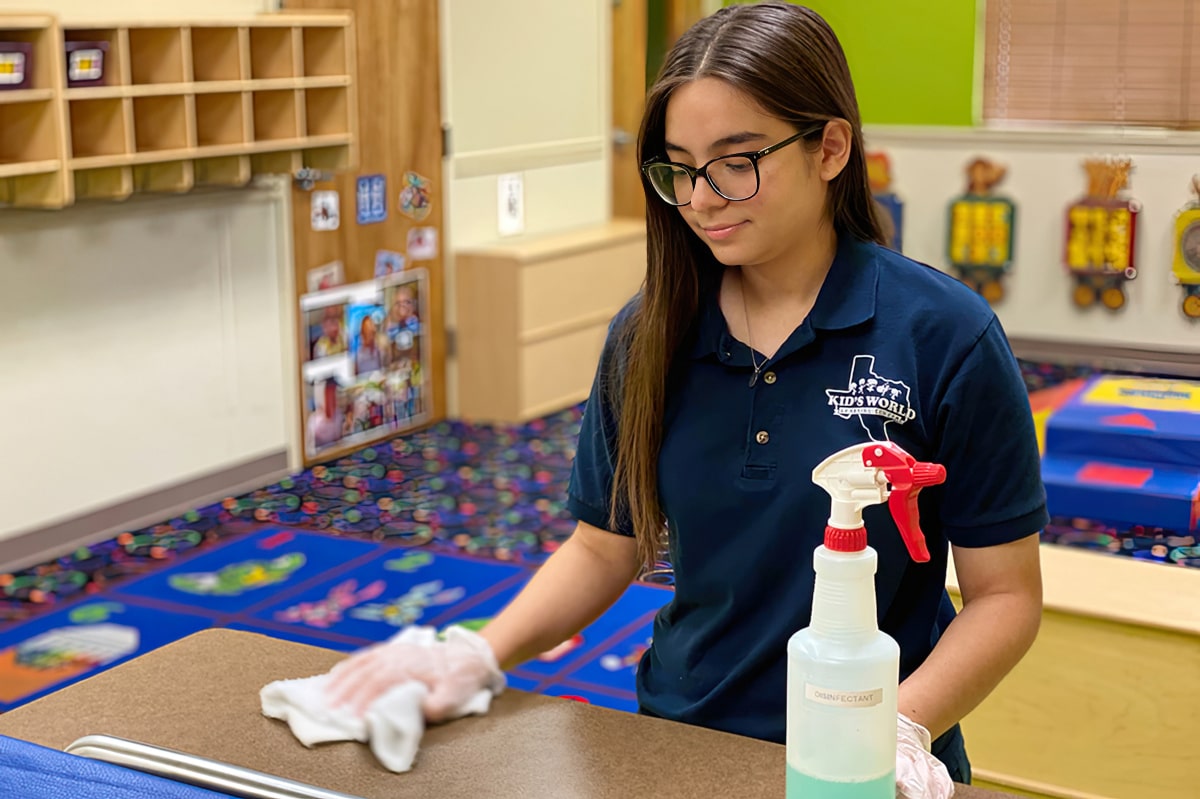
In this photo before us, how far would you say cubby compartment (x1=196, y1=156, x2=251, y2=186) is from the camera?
9.46ft

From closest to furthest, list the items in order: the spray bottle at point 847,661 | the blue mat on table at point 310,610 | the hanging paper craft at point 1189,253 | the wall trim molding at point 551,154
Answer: the spray bottle at point 847,661, the hanging paper craft at point 1189,253, the wall trim molding at point 551,154, the blue mat on table at point 310,610

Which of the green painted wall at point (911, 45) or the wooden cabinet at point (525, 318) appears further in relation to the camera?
the wooden cabinet at point (525, 318)

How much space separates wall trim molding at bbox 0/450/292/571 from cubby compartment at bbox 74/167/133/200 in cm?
65

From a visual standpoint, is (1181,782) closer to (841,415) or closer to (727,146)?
(841,415)

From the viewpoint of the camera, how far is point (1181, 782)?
3.81 ft

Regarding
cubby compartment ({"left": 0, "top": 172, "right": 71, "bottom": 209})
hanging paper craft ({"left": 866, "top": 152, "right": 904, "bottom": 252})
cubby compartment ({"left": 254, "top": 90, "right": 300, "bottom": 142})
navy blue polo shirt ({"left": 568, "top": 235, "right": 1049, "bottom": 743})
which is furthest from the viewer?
cubby compartment ({"left": 254, "top": 90, "right": 300, "bottom": 142})

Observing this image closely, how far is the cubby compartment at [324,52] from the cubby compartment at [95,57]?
55cm

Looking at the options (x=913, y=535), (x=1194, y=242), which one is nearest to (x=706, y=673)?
(x=913, y=535)

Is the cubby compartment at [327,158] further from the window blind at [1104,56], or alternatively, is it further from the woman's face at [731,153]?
the woman's face at [731,153]

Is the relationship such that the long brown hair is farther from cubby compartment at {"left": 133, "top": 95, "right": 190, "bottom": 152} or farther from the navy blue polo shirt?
cubby compartment at {"left": 133, "top": 95, "right": 190, "bottom": 152}

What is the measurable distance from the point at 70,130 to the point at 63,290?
32 centimetres

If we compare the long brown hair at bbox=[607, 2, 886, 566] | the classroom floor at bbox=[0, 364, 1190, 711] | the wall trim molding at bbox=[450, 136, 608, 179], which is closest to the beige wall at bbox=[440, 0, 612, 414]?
the wall trim molding at bbox=[450, 136, 608, 179]

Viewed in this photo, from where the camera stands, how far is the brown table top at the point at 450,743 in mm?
657

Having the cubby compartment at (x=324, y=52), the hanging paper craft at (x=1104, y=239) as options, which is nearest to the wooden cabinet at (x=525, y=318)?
the cubby compartment at (x=324, y=52)
